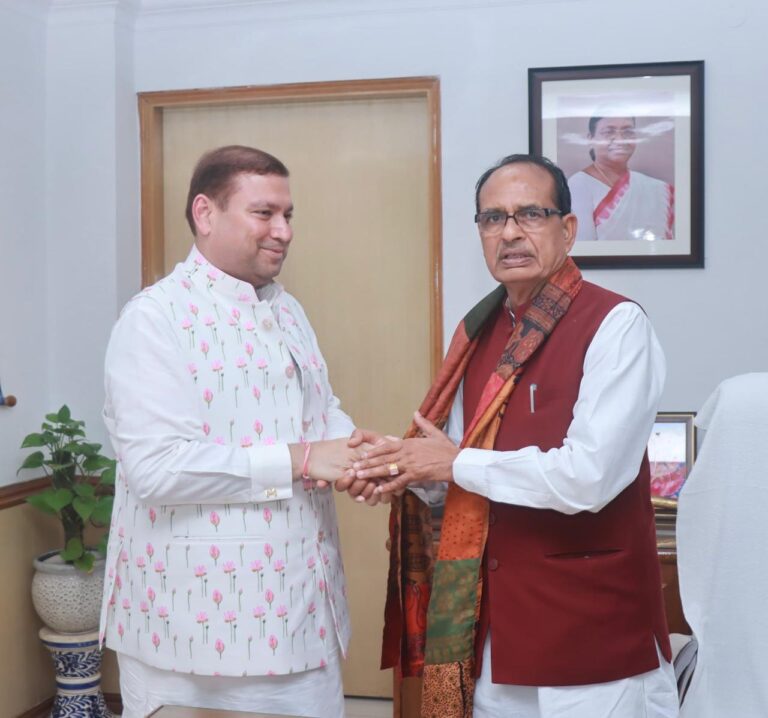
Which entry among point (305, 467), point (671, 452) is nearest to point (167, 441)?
point (305, 467)

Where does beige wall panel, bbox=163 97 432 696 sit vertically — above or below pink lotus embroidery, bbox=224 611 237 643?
above

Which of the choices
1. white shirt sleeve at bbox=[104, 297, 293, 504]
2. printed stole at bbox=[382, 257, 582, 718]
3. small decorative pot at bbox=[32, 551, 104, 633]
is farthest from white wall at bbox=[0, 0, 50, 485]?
printed stole at bbox=[382, 257, 582, 718]

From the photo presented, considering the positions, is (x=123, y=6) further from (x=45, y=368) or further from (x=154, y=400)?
(x=154, y=400)

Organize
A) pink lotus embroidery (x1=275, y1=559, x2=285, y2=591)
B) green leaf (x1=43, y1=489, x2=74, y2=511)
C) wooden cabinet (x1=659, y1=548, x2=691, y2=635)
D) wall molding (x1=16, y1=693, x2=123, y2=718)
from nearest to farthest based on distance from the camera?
pink lotus embroidery (x1=275, y1=559, x2=285, y2=591) < wooden cabinet (x1=659, y1=548, x2=691, y2=635) < green leaf (x1=43, y1=489, x2=74, y2=511) < wall molding (x1=16, y1=693, x2=123, y2=718)

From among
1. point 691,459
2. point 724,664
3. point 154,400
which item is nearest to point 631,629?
point 724,664

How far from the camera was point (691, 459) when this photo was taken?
3094mm

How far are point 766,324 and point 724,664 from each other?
2.00 m

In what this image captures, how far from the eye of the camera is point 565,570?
1.73m

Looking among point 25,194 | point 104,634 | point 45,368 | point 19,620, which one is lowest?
point 19,620

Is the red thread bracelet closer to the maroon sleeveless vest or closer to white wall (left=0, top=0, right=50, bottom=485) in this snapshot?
the maroon sleeveless vest

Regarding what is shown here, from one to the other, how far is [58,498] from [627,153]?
2100 millimetres

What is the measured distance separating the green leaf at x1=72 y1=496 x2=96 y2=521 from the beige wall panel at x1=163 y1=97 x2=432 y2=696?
2.76 ft

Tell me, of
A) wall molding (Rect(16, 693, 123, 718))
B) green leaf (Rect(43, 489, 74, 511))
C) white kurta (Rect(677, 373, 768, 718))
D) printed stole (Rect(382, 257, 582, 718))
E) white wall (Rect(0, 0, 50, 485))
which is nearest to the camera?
white kurta (Rect(677, 373, 768, 718))

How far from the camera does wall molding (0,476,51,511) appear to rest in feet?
10.3
